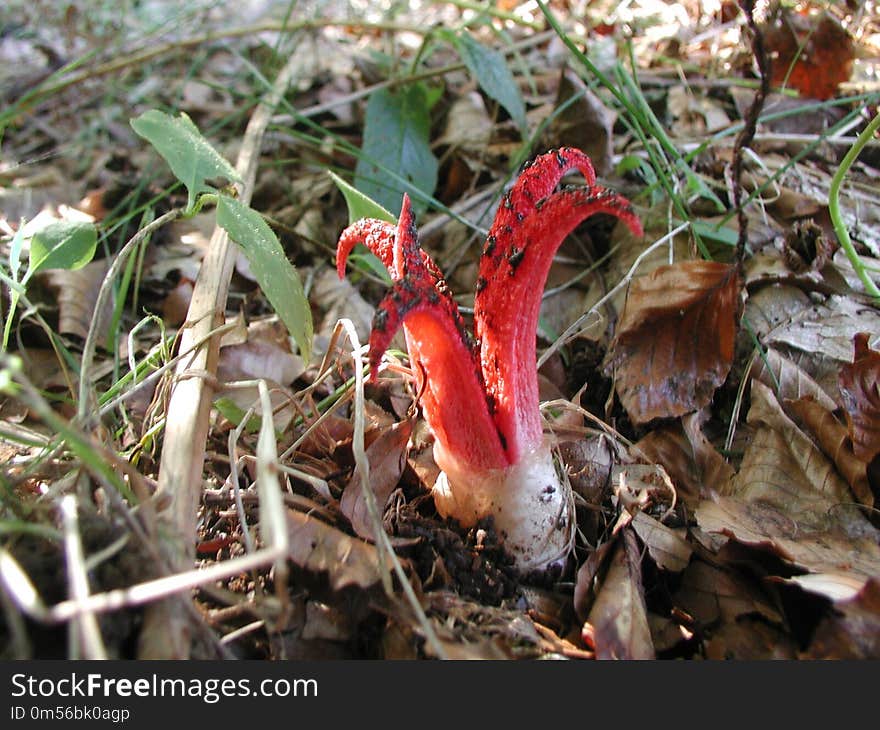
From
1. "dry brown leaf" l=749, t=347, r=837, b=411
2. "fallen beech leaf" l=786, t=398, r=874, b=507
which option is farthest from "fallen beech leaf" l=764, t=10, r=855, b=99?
"fallen beech leaf" l=786, t=398, r=874, b=507

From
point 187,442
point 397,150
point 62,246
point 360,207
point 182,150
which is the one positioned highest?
point 182,150

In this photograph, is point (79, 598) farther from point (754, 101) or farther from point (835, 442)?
point (754, 101)

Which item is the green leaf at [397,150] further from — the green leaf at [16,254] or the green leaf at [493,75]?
the green leaf at [16,254]

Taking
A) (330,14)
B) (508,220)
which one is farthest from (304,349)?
(330,14)

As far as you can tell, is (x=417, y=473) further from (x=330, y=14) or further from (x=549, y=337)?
(x=330, y=14)

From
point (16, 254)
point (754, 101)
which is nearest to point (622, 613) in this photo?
point (754, 101)
